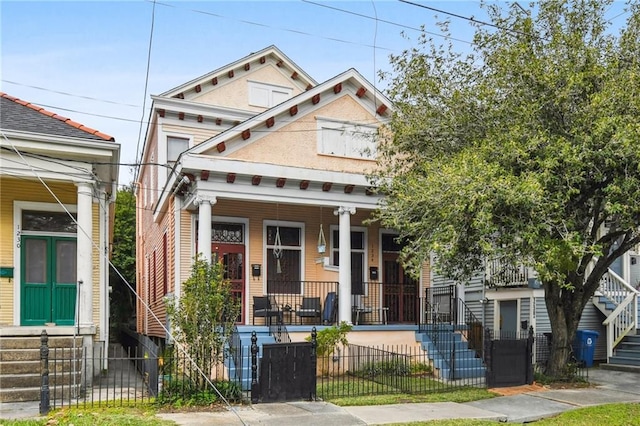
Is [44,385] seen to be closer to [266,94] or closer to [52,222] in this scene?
[52,222]

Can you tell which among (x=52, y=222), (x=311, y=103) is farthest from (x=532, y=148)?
(x=52, y=222)

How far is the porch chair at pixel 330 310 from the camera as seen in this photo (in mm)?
15000

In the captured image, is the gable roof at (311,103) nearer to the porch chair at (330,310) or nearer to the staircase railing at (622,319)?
the porch chair at (330,310)

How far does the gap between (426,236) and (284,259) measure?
540 centimetres

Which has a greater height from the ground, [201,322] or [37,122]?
[37,122]

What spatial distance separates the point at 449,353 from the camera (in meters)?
14.5

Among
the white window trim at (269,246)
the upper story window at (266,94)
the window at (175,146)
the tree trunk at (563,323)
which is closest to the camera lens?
the tree trunk at (563,323)

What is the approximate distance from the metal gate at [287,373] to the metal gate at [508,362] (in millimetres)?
4049

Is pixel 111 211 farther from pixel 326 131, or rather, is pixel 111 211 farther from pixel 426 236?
pixel 426 236

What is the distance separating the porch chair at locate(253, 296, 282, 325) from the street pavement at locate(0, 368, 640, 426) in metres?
3.86

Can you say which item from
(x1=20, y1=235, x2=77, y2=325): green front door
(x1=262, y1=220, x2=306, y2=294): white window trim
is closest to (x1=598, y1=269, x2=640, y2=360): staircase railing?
(x1=262, y1=220, x2=306, y2=294): white window trim

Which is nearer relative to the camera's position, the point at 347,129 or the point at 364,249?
the point at 347,129

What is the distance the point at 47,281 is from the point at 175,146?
6.33 metres

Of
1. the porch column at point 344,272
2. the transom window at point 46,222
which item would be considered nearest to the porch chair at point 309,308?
the porch column at point 344,272
